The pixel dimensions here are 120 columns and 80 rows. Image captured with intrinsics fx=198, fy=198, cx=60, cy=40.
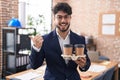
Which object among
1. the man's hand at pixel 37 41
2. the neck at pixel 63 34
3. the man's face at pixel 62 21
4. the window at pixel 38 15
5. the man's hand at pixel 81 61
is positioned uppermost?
the window at pixel 38 15

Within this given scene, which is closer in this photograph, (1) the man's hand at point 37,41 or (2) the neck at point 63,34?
(1) the man's hand at point 37,41

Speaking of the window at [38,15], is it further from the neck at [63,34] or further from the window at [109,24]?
the neck at [63,34]

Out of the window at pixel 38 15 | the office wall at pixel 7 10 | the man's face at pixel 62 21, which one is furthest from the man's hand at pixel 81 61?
the window at pixel 38 15

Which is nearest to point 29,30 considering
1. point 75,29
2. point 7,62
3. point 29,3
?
point 7,62

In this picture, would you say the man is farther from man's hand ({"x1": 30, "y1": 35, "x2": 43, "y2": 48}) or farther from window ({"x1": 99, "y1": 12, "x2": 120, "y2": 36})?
window ({"x1": 99, "y1": 12, "x2": 120, "y2": 36})

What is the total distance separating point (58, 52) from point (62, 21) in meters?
0.26

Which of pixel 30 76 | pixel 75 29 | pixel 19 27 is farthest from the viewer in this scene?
pixel 75 29

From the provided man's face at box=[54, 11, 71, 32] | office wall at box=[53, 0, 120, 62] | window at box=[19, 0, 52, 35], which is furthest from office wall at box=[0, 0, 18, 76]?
man's face at box=[54, 11, 71, 32]

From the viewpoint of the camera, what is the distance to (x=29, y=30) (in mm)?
4043

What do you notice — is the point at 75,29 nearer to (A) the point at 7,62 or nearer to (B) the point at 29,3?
(B) the point at 29,3

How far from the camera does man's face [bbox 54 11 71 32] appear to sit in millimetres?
1523

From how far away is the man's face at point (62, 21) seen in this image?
1.52 metres

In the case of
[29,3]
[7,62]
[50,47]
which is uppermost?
[29,3]

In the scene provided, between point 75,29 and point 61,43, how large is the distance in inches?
175
